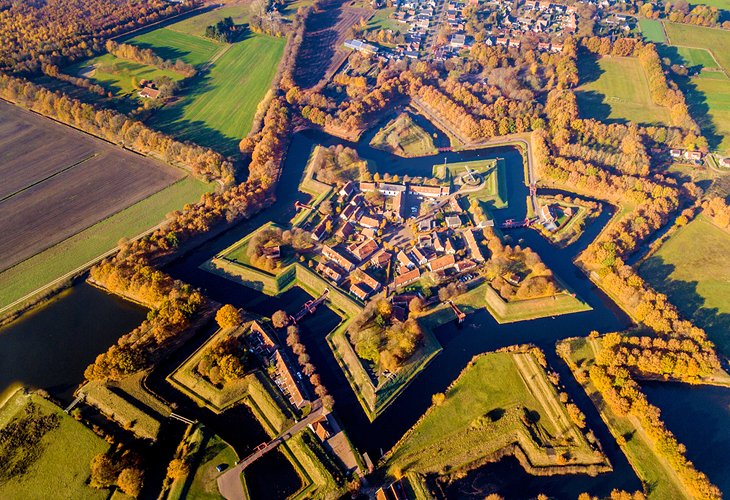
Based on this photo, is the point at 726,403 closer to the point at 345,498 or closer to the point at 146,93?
the point at 345,498

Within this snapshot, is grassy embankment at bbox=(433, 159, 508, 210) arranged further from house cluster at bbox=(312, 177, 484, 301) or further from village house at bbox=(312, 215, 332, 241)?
village house at bbox=(312, 215, 332, 241)

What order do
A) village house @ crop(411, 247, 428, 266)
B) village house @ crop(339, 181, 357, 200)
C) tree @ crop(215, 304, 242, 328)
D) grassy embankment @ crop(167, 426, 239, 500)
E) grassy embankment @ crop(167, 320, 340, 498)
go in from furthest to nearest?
1. village house @ crop(339, 181, 357, 200)
2. village house @ crop(411, 247, 428, 266)
3. tree @ crop(215, 304, 242, 328)
4. grassy embankment @ crop(167, 320, 340, 498)
5. grassy embankment @ crop(167, 426, 239, 500)

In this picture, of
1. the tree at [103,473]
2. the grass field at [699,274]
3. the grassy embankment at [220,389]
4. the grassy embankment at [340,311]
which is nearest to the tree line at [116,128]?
the grassy embankment at [340,311]

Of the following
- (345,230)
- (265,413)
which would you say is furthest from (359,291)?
(265,413)

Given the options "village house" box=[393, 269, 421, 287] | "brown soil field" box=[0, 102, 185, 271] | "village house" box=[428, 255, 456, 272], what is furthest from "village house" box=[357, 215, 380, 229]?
"brown soil field" box=[0, 102, 185, 271]

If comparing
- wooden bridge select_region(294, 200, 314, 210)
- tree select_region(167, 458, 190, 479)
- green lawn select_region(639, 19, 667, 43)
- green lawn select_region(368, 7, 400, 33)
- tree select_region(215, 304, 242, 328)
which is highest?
green lawn select_region(639, 19, 667, 43)

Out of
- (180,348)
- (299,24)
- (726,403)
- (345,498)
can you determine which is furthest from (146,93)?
(726,403)

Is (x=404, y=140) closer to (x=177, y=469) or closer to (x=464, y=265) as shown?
(x=464, y=265)
